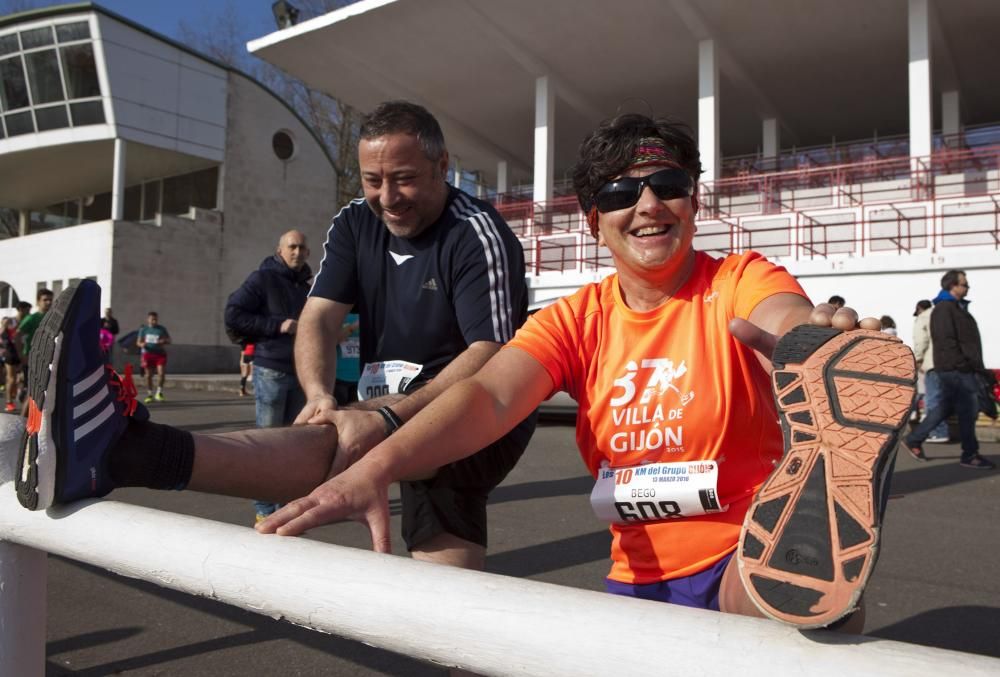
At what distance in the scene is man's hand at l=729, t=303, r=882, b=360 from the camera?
4.07 ft

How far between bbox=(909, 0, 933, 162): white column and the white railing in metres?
20.6

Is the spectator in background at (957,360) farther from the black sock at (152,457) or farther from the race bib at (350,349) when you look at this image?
the black sock at (152,457)

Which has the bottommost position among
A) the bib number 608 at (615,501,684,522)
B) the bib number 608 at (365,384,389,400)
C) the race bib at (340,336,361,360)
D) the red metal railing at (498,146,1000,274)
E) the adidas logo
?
the bib number 608 at (615,501,684,522)

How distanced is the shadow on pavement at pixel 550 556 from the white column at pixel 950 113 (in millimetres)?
22383

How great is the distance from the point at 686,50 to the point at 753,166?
14.7ft

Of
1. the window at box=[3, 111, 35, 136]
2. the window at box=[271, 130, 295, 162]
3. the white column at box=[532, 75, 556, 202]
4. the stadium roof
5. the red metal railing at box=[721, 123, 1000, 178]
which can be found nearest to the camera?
the stadium roof

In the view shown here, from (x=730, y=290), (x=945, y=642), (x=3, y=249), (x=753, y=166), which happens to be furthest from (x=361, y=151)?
(x=3, y=249)

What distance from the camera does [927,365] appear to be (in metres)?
9.05

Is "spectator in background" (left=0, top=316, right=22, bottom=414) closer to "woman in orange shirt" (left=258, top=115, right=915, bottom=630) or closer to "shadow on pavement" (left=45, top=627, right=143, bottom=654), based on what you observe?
"shadow on pavement" (left=45, top=627, right=143, bottom=654)

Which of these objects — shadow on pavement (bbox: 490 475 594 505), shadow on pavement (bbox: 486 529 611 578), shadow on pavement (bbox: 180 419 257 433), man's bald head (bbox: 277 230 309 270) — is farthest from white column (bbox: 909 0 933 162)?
man's bald head (bbox: 277 230 309 270)

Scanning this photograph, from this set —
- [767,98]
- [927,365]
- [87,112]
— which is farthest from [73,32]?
[927,365]

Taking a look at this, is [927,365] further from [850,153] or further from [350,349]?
[850,153]

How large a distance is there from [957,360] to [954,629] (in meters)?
5.52

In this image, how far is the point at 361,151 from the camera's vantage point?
264 centimetres
